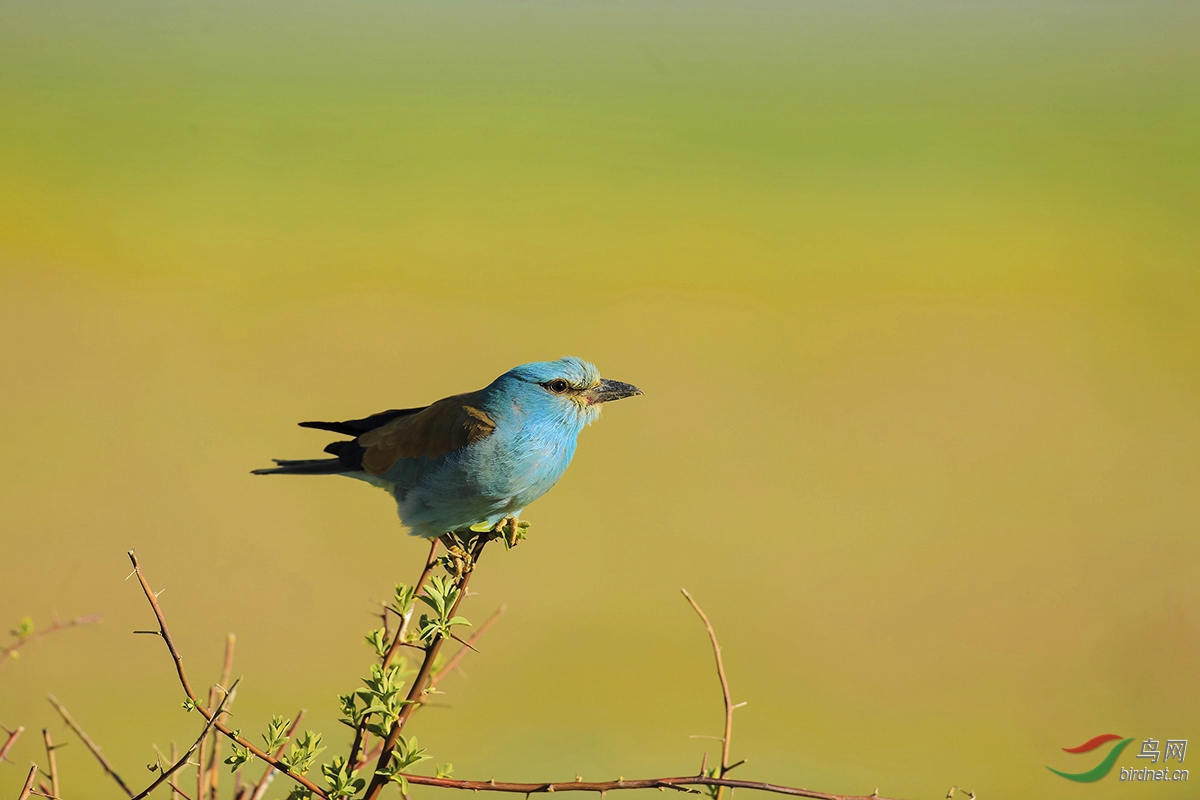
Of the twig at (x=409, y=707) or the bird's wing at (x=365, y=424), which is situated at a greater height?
the bird's wing at (x=365, y=424)

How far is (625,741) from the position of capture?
7.12 m

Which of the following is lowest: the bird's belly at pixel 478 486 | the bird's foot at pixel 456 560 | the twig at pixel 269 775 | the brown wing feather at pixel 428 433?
the twig at pixel 269 775

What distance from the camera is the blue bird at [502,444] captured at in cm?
285

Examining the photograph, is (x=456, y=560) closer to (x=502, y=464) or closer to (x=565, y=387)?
(x=502, y=464)

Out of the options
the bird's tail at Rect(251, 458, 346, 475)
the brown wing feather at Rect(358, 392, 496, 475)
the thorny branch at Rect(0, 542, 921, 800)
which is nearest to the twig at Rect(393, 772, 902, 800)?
the thorny branch at Rect(0, 542, 921, 800)

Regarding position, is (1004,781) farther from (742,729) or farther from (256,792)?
(256,792)

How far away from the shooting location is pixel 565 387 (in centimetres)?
294

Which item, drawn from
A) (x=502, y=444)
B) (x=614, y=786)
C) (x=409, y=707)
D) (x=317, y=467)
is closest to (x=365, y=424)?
(x=317, y=467)

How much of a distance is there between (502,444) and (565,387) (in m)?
0.25

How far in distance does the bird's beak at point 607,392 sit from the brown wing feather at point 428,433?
30 cm

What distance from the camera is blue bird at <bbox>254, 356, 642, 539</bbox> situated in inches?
112

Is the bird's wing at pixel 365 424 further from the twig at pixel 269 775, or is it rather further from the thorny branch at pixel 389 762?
the twig at pixel 269 775

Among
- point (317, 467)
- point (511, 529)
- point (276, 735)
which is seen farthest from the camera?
point (317, 467)

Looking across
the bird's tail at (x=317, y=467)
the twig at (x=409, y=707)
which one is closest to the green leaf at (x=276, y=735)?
the twig at (x=409, y=707)
